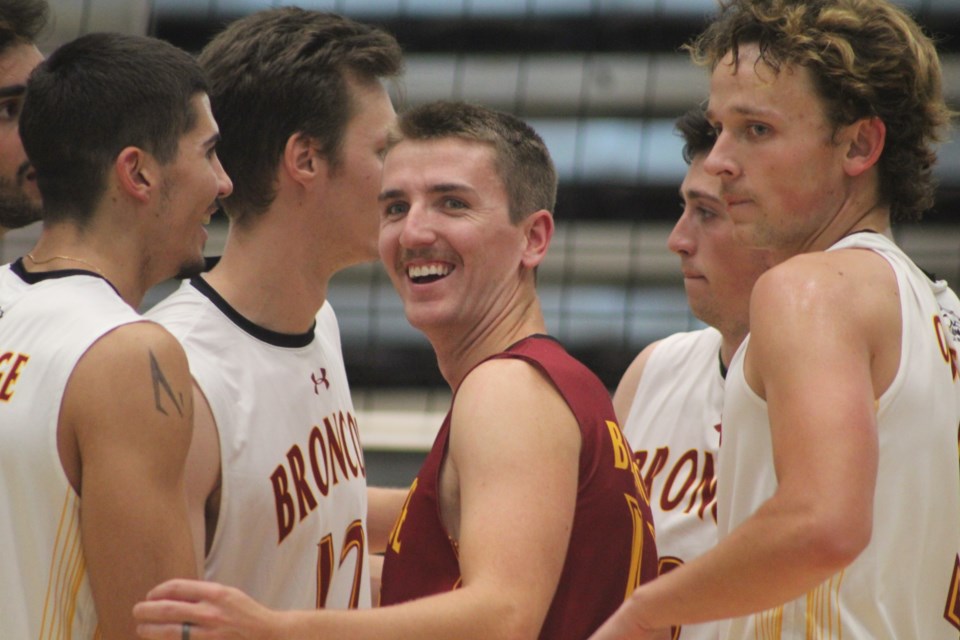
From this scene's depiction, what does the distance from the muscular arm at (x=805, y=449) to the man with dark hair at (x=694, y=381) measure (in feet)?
4.57

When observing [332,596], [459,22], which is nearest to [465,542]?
[332,596]

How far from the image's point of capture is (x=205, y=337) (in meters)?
3.02

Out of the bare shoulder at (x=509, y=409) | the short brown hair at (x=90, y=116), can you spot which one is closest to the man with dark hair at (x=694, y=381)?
the bare shoulder at (x=509, y=409)

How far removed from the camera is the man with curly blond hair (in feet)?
6.86

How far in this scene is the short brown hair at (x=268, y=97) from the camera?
3238 mm

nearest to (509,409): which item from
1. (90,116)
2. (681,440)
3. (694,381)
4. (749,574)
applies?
(749,574)

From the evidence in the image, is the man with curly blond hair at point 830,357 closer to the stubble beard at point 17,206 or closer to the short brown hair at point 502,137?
the short brown hair at point 502,137

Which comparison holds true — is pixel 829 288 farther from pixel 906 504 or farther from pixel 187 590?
pixel 187 590

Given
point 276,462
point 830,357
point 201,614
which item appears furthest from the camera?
point 276,462

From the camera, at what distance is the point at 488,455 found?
2.31 m

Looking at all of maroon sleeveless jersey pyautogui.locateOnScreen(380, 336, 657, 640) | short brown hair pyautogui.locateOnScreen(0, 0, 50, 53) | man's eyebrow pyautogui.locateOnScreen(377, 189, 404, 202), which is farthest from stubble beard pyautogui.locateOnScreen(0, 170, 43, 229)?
maroon sleeveless jersey pyautogui.locateOnScreen(380, 336, 657, 640)

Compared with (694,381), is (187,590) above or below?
above

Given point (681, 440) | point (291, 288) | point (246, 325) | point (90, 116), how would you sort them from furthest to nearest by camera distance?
point (681, 440) → point (291, 288) → point (246, 325) → point (90, 116)

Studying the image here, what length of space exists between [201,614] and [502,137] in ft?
4.29
